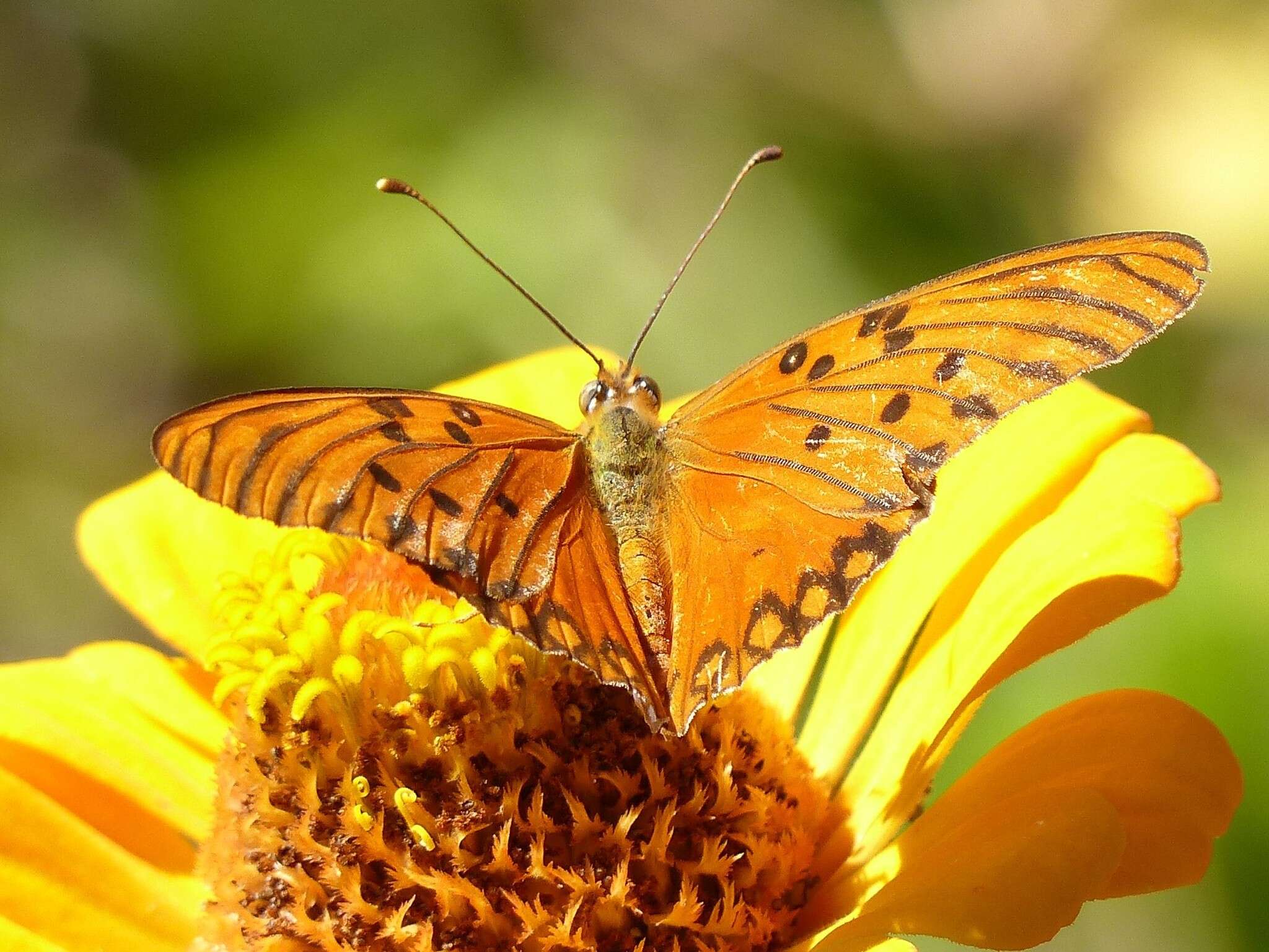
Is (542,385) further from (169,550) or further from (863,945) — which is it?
(863,945)

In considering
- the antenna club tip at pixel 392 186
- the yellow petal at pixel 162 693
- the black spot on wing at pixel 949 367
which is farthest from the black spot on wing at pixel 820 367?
the yellow petal at pixel 162 693

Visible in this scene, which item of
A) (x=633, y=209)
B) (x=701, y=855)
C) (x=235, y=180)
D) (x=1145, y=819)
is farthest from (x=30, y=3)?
(x=1145, y=819)

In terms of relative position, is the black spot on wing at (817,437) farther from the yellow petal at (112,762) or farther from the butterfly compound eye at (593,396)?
the yellow petal at (112,762)

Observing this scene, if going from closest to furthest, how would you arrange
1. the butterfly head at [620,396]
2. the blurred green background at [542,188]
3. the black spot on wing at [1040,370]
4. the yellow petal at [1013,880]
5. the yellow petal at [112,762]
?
the yellow petal at [1013,880], the black spot on wing at [1040,370], the butterfly head at [620,396], the yellow petal at [112,762], the blurred green background at [542,188]

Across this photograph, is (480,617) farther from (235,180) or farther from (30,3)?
(30,3)

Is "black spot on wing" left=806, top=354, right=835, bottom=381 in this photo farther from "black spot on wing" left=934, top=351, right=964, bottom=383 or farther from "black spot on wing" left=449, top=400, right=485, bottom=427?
"black spot on wing" left=449, top=400, right=485, bottom=427

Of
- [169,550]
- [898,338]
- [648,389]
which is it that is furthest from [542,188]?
[898,338]
